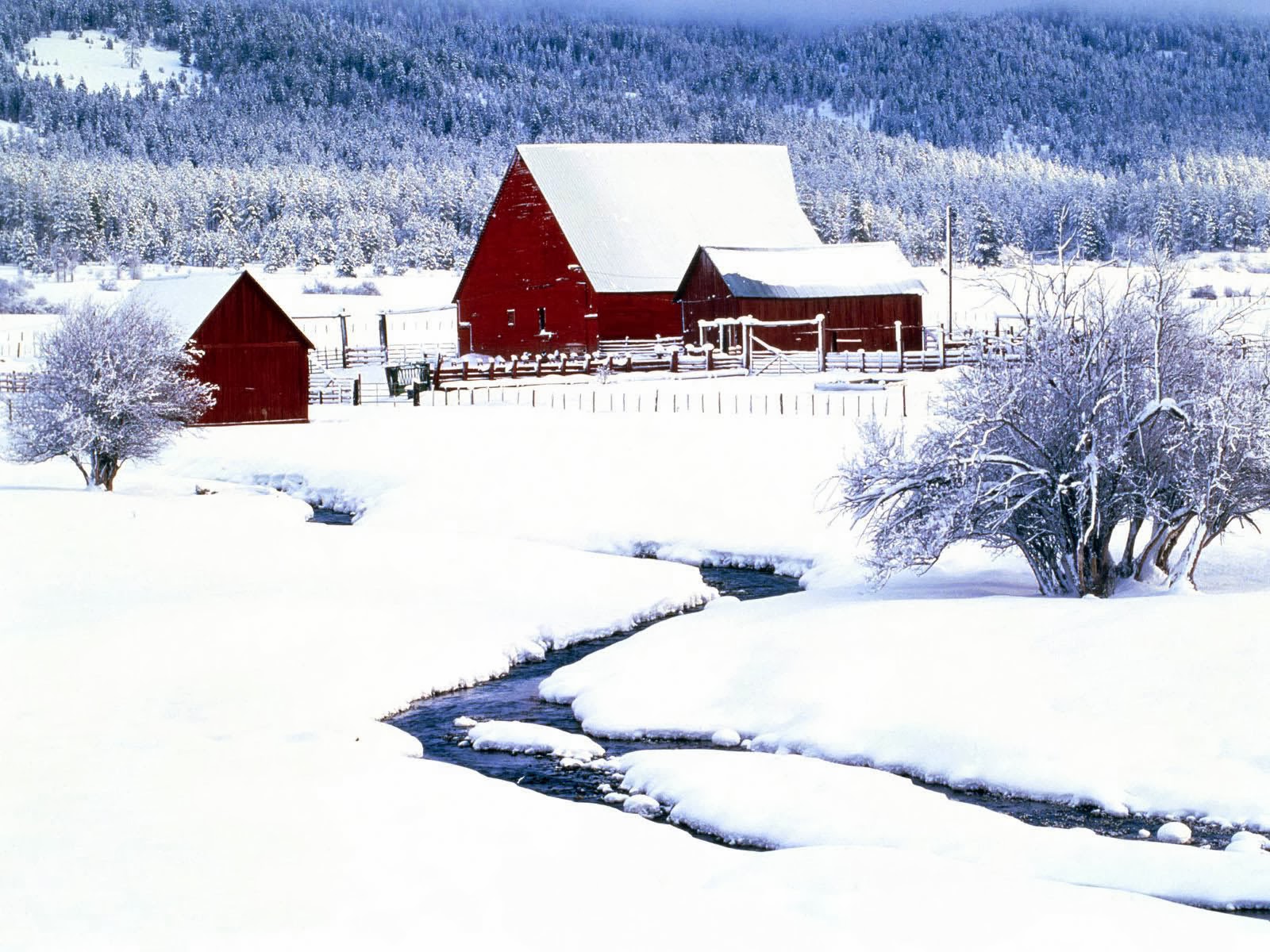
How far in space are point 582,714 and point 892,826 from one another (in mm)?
4754

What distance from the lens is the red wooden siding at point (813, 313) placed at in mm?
50031

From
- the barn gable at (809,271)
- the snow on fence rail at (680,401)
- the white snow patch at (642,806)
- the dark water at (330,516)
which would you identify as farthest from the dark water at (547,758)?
the barn gable at (809,271)

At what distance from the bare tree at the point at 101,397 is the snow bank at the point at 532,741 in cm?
1842

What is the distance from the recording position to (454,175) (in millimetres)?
146375

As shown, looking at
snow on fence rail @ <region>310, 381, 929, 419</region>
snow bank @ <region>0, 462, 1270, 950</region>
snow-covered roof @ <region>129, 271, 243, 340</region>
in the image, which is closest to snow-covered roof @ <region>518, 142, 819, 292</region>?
snow on fence rail @ <region>310, 381, 929, 419</region>

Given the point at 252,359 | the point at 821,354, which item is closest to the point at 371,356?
the point at 252,359

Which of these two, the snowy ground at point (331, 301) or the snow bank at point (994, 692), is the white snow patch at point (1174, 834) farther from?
the snowy ground at point (331, 301)

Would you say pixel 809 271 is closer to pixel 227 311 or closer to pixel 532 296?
pixel 532 296

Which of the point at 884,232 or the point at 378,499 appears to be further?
the point at 884,232

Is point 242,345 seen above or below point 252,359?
above

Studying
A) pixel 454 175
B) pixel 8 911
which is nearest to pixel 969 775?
pixel 8 911

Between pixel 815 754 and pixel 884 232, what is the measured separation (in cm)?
11270

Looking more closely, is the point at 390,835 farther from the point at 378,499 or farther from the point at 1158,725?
the point at 378,499

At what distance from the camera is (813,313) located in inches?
1988
